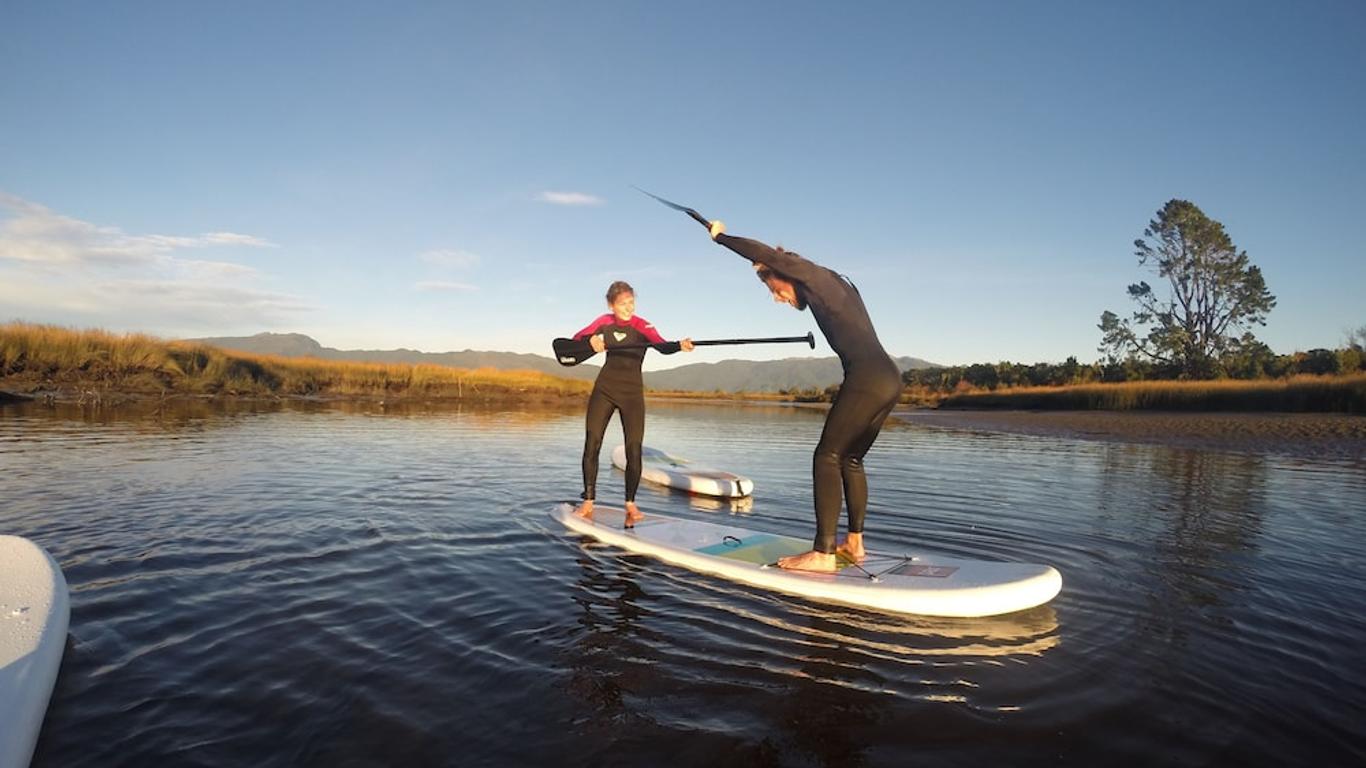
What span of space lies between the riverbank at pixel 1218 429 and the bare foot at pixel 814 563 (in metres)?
14.5

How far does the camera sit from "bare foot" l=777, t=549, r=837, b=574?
5.28 m

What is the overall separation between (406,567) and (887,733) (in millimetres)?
3888

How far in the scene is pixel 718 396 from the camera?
247ft

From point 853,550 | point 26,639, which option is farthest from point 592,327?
point 26,639

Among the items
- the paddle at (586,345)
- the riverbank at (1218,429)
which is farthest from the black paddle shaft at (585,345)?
the riverbank at (1218,429)

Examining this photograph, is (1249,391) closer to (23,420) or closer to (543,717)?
(543,717)

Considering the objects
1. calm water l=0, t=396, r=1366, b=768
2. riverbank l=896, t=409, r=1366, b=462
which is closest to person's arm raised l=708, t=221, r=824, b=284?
calm water l=0, t=396, r=1366, b=768

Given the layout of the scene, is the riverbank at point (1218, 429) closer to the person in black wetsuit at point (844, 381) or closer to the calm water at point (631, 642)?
the calm water at point (631, 642)

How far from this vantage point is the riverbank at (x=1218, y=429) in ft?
51.5

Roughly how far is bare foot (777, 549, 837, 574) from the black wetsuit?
2.3 inches

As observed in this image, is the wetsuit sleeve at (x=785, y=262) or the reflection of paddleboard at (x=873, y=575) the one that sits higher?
the wetsuit sleeve at (x=785, y=262)

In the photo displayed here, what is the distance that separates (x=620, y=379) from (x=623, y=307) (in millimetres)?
787

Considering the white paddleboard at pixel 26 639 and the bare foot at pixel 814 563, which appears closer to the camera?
the white paddleboard at pixel 26 639

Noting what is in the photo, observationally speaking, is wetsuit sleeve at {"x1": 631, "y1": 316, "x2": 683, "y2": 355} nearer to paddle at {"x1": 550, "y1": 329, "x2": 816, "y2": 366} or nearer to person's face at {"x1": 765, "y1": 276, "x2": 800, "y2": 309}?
paddle at {"x1": 550, "y1": 329, "x2": 816, "y2": 366}
